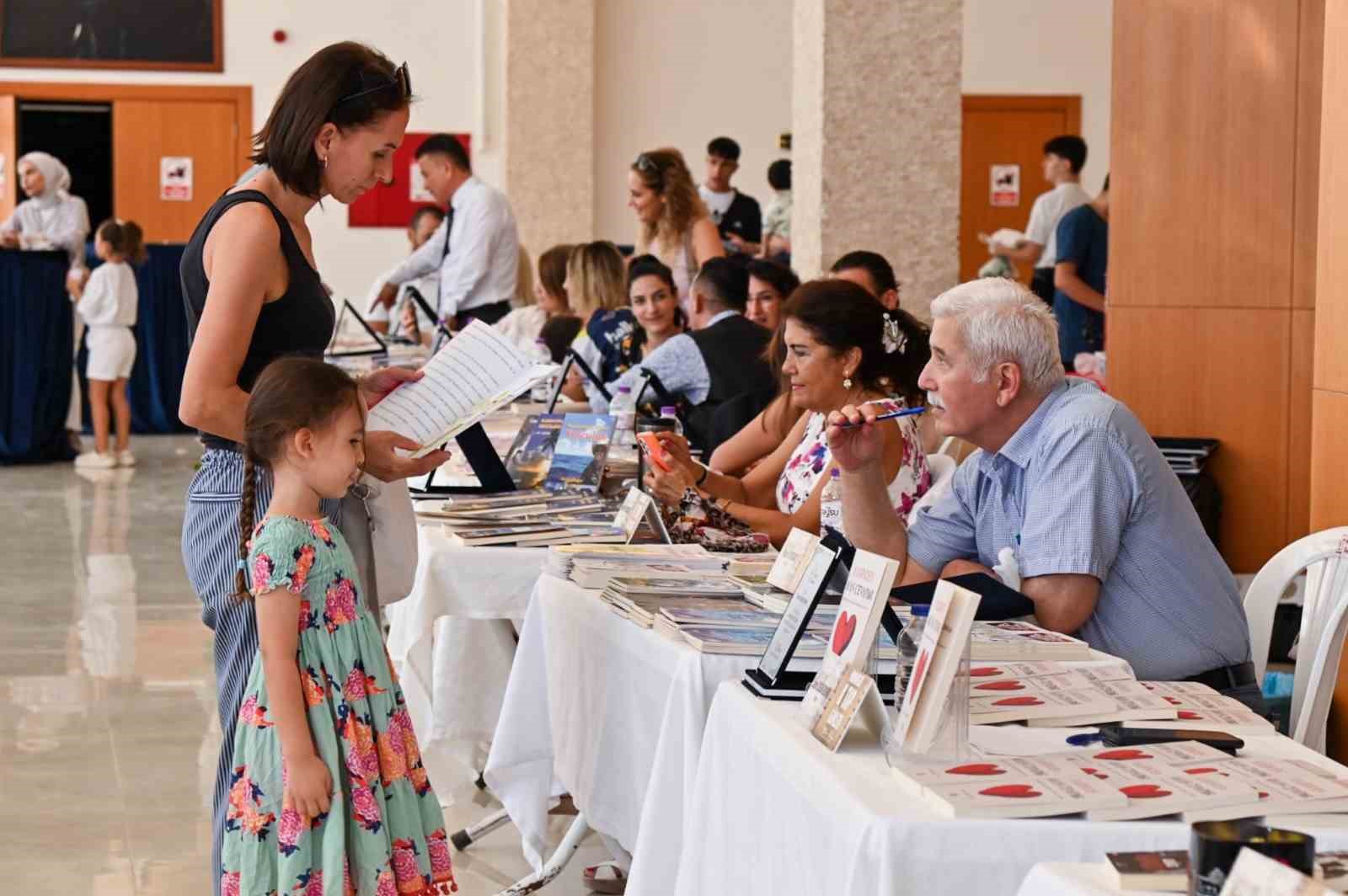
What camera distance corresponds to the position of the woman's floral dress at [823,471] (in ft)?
12.1

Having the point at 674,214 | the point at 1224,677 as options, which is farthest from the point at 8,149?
the point at 1224,677

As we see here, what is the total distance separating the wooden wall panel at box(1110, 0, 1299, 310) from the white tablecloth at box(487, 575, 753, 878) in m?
3.08

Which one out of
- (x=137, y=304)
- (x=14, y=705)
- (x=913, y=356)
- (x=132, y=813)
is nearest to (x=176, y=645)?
(x=14, y=705)

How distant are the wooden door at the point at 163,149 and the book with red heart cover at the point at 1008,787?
1192 cm

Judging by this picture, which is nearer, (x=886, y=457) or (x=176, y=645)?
(x=886, y=457)

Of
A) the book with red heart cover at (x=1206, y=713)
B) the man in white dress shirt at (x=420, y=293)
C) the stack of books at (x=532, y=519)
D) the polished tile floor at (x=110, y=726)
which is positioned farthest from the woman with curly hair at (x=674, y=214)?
the book with red heart cover at (x=1206, y=713)

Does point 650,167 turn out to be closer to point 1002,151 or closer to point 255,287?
point 255,287

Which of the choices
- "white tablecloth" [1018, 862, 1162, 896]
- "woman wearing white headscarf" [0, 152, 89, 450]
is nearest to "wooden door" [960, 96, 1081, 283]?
A: "woman wearing white headscarf" [0, 152, 89, 450]

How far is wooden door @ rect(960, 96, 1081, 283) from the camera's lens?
1302cm

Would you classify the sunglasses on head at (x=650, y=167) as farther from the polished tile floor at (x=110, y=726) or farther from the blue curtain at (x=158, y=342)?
the blue curtain at (x=158, y=342)

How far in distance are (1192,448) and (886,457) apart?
6.67 feet

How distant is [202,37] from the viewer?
12953 mm

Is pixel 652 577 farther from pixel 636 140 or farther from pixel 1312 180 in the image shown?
pixel 636 140

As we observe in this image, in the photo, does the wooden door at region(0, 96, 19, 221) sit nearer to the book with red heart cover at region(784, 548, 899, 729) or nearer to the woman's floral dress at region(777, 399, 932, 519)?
the woman's floral dress at region(777, 399, 932, 519)
